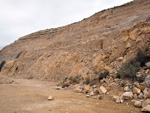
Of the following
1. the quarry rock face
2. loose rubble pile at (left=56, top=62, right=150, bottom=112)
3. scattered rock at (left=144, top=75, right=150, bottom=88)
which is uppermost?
the quarry rock face

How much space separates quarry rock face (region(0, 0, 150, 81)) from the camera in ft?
24.6

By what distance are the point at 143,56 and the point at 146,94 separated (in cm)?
262

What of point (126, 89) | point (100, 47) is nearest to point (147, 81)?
point (126, 89)

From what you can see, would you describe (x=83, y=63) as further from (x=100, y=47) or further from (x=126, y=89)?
(x=126, y=89)

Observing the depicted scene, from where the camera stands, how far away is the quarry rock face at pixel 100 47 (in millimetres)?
7501

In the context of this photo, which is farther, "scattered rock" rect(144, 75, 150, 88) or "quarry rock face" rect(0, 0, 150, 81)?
"quarry rock face" rect(0, 0, 150, 81)

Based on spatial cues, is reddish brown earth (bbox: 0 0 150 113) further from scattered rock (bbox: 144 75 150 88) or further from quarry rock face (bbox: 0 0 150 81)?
scattered rock (bbox: 144 75 150 88)

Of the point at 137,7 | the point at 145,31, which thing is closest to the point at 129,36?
the point at 145,31

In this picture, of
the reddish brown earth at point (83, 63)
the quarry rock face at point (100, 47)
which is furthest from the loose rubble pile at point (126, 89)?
the quarry rock face at point (100, 47)

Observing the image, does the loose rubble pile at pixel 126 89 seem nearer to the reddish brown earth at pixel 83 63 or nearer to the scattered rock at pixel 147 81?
the scattered rock at pixel 147 81

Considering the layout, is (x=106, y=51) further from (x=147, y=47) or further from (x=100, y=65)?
(x=147, y=47)

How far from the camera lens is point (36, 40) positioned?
2584 cm

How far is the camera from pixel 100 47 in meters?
10.3

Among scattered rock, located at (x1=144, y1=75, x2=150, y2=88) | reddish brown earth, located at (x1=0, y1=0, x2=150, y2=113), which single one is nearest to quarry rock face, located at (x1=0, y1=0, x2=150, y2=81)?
reddish brown earth, located at (x1=0, y1=0, x2=150, y2=113)
